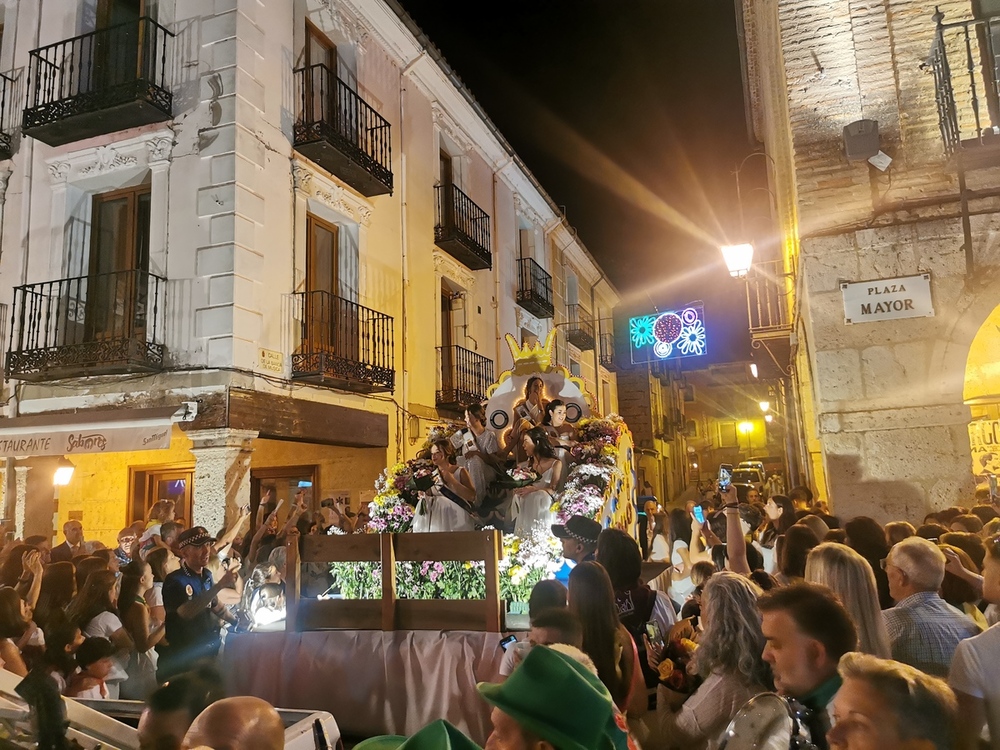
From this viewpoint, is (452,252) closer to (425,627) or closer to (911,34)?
(911,34)

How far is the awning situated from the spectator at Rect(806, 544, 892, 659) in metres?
8.24

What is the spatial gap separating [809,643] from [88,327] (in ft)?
36.0

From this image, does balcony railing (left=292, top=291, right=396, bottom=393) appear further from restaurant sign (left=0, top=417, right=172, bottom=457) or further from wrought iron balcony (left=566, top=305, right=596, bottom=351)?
wrought iron balcony (left=566, top=305, right=596, bottom=351)

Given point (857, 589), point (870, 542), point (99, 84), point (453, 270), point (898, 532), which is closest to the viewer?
point (857, 589)

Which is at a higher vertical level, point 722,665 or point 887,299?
point 887,299

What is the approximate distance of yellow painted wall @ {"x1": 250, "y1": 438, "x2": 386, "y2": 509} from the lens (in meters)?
13.2

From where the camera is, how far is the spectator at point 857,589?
2.92 meters

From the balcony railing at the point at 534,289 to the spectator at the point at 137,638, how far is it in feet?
52.2

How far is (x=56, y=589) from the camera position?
4461mm

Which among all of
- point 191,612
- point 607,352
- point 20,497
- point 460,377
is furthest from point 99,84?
point 607,352

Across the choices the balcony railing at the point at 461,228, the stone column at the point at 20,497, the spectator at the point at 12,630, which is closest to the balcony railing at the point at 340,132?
the balcony railing at the point at 461,228

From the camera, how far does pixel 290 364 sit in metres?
10.8

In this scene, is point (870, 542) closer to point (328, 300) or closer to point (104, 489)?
point (328, 300)

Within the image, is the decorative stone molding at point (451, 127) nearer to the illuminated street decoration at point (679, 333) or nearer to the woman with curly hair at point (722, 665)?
the illuminated street decoration at point (679, 333)
